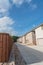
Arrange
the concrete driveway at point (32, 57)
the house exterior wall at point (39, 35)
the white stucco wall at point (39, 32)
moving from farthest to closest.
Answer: the white stucco wall at point (39, 32) → the house exterior wall at point (39, 35) → the concrete driveway at point (32, 57)

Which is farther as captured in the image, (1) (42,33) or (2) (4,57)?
(1) (42,33)

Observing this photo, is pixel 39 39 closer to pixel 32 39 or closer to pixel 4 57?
pixel 32 39

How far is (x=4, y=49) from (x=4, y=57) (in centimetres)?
55

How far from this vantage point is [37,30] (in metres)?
21.6

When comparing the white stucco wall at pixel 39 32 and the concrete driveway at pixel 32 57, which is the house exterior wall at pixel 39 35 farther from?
the concrete driveway at pixel 32 57

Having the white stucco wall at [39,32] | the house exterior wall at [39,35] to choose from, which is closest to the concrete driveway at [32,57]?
the house exterior wall at [39,35]

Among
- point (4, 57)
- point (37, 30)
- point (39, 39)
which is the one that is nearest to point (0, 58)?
point (4, 57)

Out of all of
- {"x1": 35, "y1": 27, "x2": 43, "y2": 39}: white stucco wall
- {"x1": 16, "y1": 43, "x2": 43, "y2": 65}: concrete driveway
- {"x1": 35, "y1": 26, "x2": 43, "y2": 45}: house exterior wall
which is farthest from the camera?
{"x1": 35, "y1": 27, "x2": 43, "y2": 39}: white stucco wall

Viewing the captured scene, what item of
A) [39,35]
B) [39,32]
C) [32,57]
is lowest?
[32,57]

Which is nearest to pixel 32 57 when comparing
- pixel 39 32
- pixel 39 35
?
pixel 39 35

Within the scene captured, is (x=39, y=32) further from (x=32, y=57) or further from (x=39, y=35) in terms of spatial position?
(x=32, y=57)

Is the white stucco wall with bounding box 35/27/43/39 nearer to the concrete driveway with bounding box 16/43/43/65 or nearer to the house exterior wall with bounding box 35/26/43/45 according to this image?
the house exterior wall with bounding box 35/26/43/45

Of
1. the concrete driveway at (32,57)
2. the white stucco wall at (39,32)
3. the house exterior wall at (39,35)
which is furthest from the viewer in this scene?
the white stucco wall at (39,32)

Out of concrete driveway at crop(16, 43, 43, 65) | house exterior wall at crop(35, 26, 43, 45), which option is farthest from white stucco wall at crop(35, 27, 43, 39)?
concrete driveway at crop(16, 43, 43, 65)
